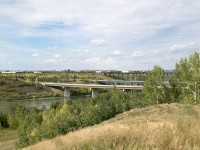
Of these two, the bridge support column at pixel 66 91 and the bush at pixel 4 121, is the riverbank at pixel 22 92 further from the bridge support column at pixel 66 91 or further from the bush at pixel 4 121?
the bush at pixel 4 121

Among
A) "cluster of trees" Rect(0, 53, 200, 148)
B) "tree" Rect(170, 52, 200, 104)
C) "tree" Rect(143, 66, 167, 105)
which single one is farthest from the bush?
"tree" Rect(170, 52, 200, 104)

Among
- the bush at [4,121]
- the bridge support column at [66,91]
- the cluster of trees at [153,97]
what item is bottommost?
the bush at [4,121]

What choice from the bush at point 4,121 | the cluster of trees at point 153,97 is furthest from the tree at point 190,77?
the bush at point 4,121

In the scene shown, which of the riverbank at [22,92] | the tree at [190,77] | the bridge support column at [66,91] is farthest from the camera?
the bridge support column at [66,91]

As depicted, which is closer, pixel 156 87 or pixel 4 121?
pixel 156 87

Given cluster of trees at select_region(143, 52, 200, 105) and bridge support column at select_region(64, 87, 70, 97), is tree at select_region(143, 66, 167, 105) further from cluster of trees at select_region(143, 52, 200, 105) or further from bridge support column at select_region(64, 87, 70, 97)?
bridge support column at select_region(64, 87, 70, 97)

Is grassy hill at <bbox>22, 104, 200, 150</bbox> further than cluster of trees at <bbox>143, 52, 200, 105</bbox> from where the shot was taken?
No

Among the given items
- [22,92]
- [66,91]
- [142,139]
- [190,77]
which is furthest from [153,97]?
[22,92]

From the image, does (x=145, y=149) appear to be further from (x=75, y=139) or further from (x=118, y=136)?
(x=75, y=139)

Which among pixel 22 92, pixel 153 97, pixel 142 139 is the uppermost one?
pixel 142 139

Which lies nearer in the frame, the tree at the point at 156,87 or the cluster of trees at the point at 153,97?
the cluster of trees at the point at 153,97

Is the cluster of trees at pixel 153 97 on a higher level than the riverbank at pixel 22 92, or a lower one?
higher

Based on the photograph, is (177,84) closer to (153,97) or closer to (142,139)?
(153,97)

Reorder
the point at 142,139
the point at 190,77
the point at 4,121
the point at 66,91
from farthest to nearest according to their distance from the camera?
the point at 66,91, the point at 4,121, the point at 190,77, the point at 142,139
